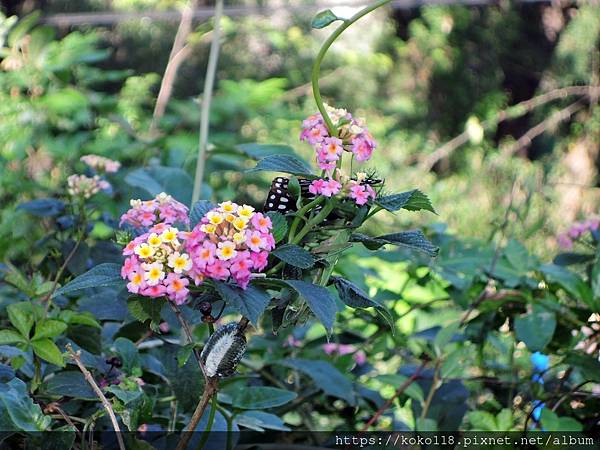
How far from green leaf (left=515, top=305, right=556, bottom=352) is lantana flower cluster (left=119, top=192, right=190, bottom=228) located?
484 millimetres

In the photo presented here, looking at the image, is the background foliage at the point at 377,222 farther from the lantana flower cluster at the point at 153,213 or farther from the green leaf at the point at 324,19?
the green leaf at the point at 324,19

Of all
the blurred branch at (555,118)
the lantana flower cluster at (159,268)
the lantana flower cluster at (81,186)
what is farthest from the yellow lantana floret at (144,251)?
the blurred branch at (555,118)

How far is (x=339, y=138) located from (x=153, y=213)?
18 centimetres

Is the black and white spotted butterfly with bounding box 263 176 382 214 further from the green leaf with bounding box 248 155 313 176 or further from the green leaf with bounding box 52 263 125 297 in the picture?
the green leaf with bounding box 52 263 125 297

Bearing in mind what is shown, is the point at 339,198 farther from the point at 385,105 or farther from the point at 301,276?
the point at 385,105

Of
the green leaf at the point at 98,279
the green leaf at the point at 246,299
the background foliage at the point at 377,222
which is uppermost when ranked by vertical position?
the green leaf at the point at 246,299

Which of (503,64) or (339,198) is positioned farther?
(503,64)

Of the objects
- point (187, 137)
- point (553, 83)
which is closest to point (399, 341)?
point (187, 137)

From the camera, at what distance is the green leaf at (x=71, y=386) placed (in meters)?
0.71

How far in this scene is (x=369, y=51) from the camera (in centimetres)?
485

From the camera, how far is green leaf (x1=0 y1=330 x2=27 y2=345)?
29.4 inches

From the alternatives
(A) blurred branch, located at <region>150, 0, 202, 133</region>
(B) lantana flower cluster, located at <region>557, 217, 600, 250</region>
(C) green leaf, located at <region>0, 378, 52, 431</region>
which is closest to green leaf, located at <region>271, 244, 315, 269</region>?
(C) green leaf, located at <region>0, 378, 52, 431</region>

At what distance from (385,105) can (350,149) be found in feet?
13.6

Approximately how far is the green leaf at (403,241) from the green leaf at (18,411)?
0.29m
